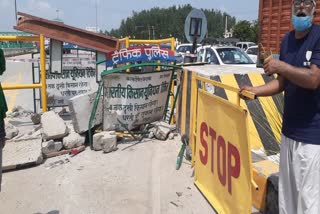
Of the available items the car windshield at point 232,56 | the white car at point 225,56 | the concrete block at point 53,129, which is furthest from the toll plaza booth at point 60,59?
the car windshield at point 232,56

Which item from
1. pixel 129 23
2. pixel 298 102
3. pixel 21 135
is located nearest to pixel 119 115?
pixel 21 135

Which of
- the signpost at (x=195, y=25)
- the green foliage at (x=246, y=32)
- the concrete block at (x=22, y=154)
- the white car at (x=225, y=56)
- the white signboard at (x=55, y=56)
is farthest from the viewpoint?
the green foliage at (x=246, y=32)

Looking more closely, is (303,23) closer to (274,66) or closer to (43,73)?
(274,66)

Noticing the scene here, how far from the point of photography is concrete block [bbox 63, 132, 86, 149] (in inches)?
244

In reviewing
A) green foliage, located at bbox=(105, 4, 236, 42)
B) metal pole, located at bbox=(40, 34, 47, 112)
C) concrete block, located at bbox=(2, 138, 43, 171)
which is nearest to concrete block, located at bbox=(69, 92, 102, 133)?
concrete block, located at bbox=(2, 138, 43, 171)

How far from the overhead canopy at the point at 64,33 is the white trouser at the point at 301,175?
562 cm

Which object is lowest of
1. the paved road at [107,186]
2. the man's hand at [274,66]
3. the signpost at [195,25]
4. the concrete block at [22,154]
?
the paved road at [107,186]

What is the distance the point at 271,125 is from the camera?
17.1 feet

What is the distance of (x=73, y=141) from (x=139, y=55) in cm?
204

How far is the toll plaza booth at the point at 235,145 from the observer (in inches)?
129

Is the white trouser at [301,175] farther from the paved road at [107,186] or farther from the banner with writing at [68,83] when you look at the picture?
the banner with writing at [68,83]

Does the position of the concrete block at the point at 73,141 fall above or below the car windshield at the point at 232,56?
below

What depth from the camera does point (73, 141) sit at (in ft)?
20.4

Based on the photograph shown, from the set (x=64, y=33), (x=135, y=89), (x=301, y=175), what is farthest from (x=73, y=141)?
(x=301, y=175)
